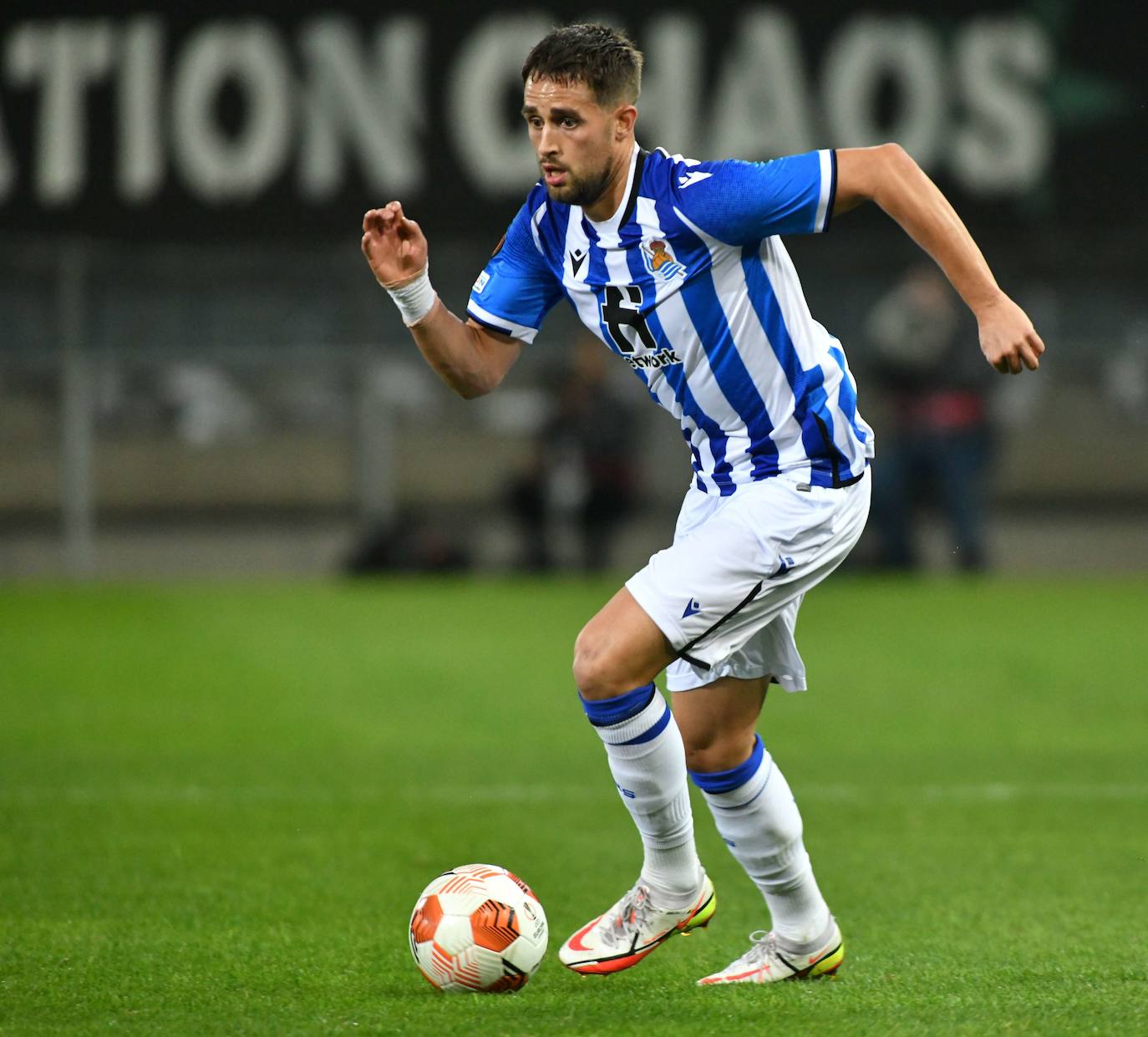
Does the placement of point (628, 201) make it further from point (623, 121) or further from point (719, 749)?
point (719, 749)

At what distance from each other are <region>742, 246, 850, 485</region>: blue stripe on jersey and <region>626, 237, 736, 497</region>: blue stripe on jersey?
19 centimetres

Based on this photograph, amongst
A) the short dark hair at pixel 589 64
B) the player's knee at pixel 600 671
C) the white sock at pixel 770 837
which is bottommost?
the white sock at pixel 770 837

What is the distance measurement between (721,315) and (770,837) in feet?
4.10

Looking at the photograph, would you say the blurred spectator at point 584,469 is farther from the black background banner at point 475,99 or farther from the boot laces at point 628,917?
the boot laces at point 628,917

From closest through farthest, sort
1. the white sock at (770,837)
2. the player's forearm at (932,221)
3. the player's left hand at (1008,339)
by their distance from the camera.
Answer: the player's left hand at (1008,339), the player's forearm at (932,221), the white sock at (770,837)

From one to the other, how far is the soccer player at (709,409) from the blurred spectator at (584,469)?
1035cm

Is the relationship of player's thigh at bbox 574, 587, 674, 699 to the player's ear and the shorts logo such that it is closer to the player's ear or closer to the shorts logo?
the shorts logo

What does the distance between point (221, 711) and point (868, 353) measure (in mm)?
8004

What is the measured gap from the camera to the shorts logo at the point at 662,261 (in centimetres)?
427

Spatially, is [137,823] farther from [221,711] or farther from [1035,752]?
[1035,752]

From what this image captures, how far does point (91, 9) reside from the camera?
46.0ft

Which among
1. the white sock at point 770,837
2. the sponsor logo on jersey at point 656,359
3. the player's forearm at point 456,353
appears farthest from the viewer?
the player's forearm at point 456,353

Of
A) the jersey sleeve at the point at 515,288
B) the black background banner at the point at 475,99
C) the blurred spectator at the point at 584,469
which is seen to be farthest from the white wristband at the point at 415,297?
the blurred spectator at the point at 584,469

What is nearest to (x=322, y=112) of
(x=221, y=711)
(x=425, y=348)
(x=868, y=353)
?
(x=868, y=353)
